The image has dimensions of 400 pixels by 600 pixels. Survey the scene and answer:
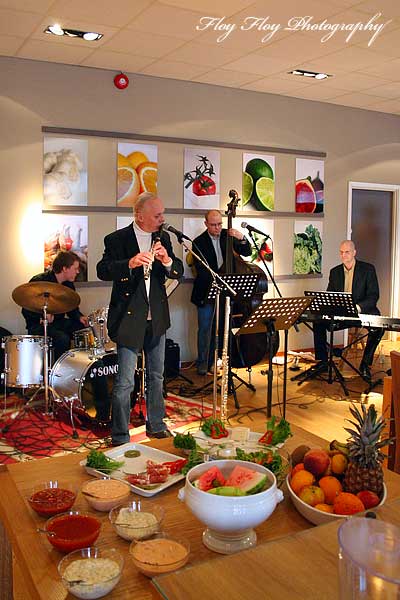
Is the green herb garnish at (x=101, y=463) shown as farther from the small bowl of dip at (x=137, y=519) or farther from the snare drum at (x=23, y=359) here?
the snare drum at (x=23, y=359)

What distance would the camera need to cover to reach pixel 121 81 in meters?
5.87

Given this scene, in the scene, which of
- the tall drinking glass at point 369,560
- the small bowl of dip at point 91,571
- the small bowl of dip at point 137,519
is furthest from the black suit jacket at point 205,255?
the tall drinking glass at point 369,560

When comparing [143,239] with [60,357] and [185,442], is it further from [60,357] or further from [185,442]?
[185,442]

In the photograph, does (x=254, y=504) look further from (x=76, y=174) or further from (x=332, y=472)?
(x=76, y=174)

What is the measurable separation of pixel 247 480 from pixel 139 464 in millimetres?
555

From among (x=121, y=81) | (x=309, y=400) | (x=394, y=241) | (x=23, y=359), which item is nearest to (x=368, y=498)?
(x=23, y=359)

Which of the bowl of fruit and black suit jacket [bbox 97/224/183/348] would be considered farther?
black suit jacket [bbox 97/224/183/348]

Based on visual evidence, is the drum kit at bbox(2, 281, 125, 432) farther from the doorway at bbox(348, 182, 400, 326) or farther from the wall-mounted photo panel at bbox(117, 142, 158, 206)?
the doorway at bbox(348, 182, 400, 326)

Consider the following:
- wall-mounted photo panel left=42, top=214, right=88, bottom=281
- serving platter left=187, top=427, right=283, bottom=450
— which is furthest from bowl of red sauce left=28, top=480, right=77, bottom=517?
wall-mounted photo panel left=42, top=214, right=88, bottom=281

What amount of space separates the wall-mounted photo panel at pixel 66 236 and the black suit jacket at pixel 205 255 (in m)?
1.07

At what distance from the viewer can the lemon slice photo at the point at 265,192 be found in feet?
22.7

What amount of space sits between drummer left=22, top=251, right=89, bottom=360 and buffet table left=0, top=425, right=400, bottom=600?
308 centimetres

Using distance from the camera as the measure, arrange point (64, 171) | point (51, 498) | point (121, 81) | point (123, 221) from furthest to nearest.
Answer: point (123, 221), point (121, 81), point (64, 171), point (51, 498)

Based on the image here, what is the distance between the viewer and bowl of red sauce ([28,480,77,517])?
1562mm
